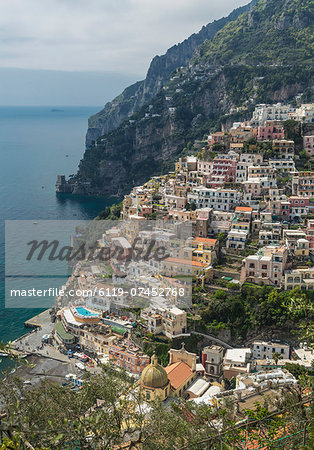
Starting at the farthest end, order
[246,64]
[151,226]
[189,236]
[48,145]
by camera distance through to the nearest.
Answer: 1. [48,145]
2. [246,64]
3. [151,226]
4. [189,236]

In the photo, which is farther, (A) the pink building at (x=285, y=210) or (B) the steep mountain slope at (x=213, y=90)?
(B) the steep mountain slope at (x=213, y=90)

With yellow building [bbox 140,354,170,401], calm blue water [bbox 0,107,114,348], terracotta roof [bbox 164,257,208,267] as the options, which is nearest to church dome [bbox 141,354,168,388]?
yellow building [bbox 140,354,170,401]

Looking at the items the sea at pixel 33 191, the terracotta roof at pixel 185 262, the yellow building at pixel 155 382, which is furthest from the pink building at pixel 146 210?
the yellow building at pixel 155 382

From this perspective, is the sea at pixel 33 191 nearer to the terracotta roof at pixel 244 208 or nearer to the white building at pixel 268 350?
the white building at pixel 268 350

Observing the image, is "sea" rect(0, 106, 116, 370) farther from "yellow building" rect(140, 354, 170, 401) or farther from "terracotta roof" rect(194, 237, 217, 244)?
"yellow building" rect(140, 354, 170, 401)

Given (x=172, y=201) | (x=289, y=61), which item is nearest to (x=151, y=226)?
(x=172, y=201)

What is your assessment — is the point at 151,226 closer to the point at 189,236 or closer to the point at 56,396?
the point at 189,236

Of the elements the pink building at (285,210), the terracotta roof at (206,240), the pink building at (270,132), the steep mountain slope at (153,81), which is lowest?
the terracotta roof at (206,240)
